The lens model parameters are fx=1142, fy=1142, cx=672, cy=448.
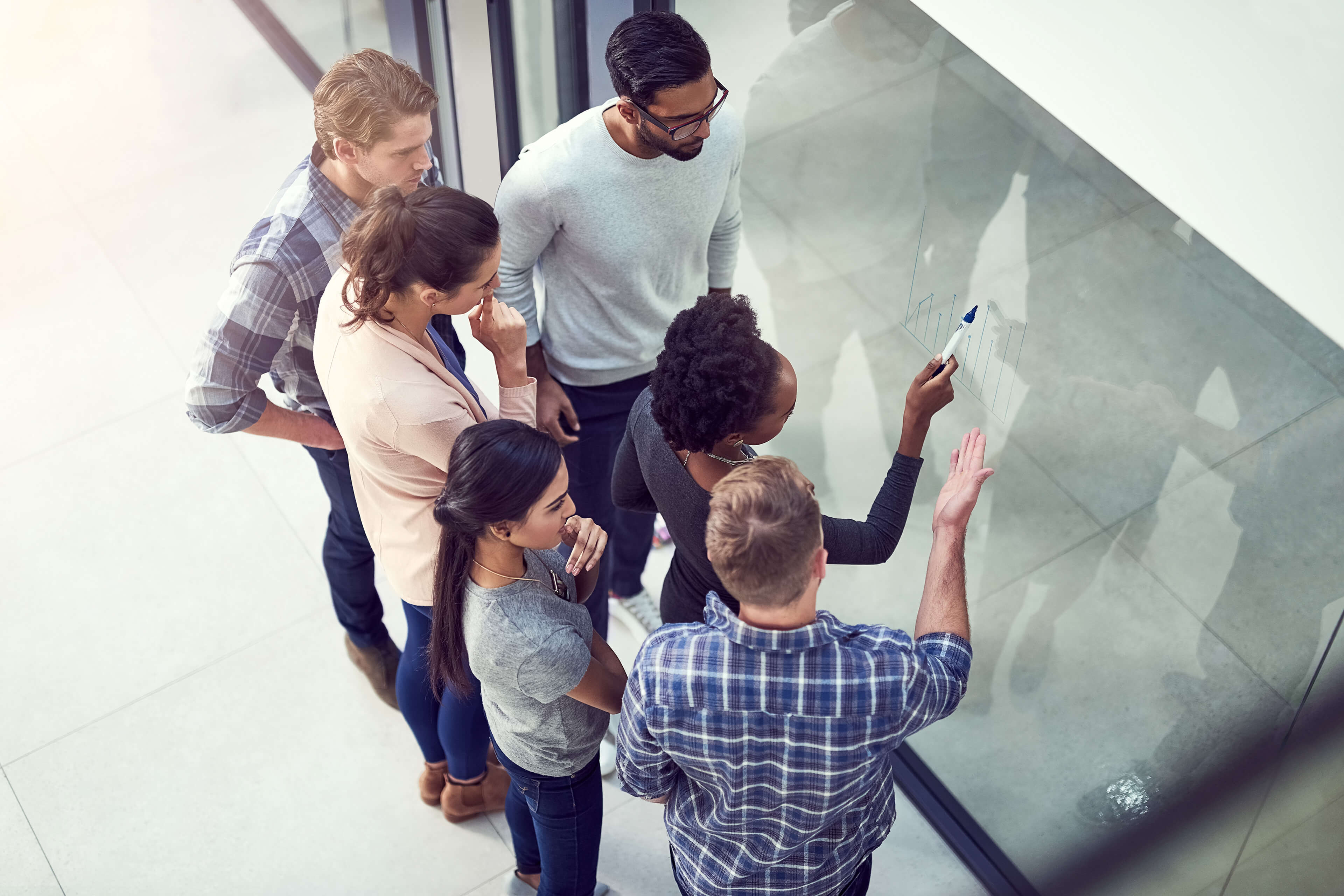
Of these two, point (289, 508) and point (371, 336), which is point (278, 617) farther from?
point (371, 336)

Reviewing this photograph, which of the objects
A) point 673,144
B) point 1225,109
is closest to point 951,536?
point 1225,109

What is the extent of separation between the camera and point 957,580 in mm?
1619

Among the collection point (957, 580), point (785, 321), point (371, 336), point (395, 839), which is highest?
point (371, 336)

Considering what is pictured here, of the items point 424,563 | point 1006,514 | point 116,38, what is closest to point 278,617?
point 424,563

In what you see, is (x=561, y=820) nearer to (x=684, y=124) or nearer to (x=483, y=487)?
(x=483, y=487)

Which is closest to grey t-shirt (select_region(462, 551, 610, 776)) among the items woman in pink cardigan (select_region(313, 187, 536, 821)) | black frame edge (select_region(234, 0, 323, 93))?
woman in pink cardigan (select_region(313, 187, 536, 821))

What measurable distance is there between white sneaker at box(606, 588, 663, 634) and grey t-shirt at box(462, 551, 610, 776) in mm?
1109

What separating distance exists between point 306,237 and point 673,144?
68cm

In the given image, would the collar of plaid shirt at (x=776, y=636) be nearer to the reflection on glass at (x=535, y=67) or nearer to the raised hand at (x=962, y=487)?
the raised hand at (x=962, y=487)

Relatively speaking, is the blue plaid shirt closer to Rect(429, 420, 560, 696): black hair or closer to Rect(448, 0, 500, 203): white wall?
Rect(429, 420, 560, 696): black hair

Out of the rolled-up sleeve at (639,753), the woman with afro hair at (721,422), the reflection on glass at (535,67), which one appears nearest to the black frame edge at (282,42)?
the reflection on glass at (535,67)

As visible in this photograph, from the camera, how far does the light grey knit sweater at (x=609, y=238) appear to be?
2066 millimetres

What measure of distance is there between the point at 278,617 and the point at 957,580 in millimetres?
2062

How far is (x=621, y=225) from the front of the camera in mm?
2111
